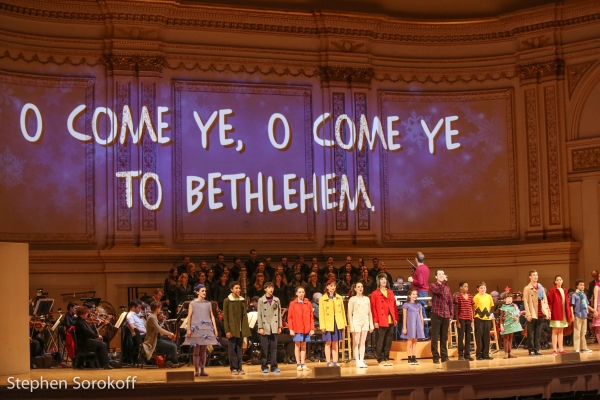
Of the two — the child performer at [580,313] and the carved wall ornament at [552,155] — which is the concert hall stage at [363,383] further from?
the carved wall ornament at [552,155]

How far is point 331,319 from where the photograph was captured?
14938mm

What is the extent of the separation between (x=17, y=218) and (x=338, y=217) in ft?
22.7

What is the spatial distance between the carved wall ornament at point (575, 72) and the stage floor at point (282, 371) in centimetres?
799

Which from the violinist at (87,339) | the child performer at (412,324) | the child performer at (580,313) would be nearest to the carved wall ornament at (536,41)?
the child performer at (580,313)

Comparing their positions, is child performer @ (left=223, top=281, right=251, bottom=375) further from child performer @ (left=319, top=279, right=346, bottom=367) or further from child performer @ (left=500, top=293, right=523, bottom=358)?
child performer @ (left=500, top=293, right=523, bottom=358)

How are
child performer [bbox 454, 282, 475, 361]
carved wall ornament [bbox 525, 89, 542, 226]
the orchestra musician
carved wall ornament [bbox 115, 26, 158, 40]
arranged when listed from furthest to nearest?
carved wall ornament [bbox 525, 89, 542, 226], carved wall ornament [bbox 115, 26, 158, 40], child performer [bbox 454, 282, 475, 361], the orchestra musician

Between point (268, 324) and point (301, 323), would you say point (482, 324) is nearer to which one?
point (301, 323)

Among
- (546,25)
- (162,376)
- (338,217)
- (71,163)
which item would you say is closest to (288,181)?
(338,217)

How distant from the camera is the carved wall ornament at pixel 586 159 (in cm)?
2148

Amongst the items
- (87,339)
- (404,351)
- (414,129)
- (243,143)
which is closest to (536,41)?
(414,129)

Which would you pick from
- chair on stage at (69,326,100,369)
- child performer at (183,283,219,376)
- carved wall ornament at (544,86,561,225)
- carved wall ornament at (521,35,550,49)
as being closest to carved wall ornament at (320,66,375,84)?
carved wall ornament at (521,35,550,49)

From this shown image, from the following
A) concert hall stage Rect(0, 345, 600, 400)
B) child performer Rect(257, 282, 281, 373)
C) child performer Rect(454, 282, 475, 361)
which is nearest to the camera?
concert hall stage Rect(0, 345, 600, 400)

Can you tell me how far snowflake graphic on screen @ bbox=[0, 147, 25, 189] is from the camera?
19.5 m

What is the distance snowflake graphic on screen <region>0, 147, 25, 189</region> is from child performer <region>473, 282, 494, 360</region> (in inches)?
380
